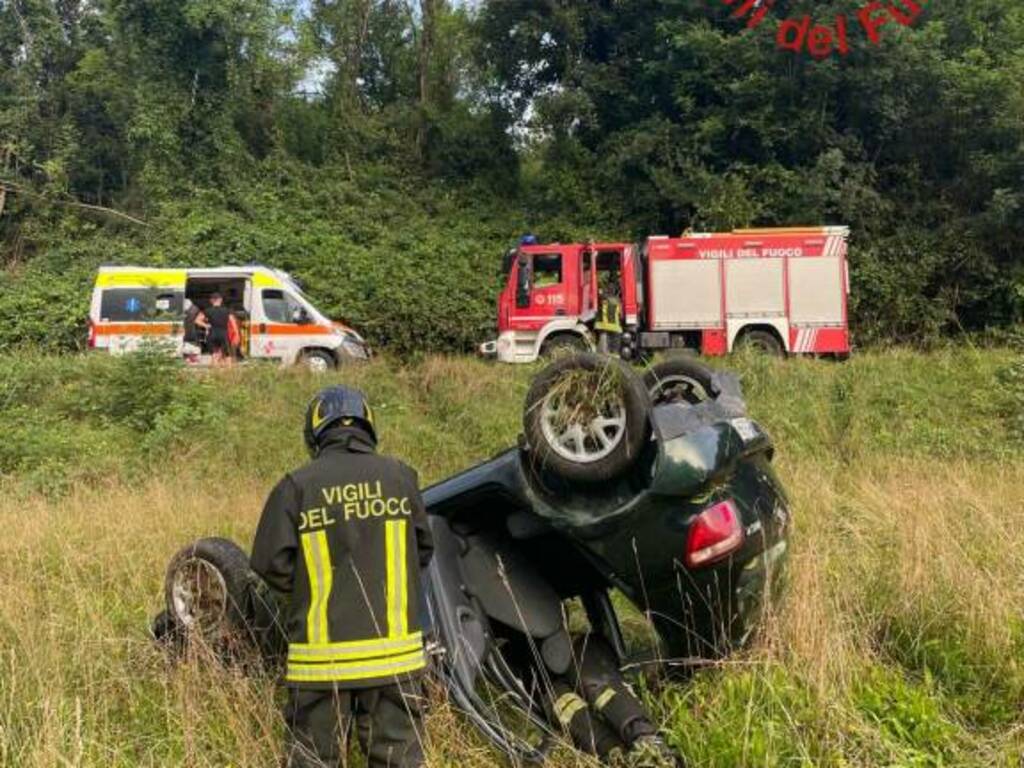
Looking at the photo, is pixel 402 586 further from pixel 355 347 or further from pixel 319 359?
pixel 355 347

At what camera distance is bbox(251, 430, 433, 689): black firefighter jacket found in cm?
263

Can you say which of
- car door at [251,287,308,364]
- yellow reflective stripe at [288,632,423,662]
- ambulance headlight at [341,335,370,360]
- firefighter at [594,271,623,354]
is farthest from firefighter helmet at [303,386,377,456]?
car door at [251,287,308,364]

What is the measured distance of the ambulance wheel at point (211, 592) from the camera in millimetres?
3404

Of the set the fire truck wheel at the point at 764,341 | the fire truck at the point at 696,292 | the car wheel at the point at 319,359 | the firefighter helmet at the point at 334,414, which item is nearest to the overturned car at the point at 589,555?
the firefighter helmet at the point at 334,414

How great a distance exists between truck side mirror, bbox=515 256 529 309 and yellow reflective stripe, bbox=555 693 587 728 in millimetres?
13056

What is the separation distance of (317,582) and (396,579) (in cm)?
23

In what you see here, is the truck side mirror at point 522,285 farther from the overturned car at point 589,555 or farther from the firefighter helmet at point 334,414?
the firefighter helmet at point 334,414

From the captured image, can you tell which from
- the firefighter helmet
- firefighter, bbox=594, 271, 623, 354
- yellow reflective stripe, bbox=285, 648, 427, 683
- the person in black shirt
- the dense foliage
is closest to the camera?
yellow reflective stripe, bbox=285, 648, 427, 683

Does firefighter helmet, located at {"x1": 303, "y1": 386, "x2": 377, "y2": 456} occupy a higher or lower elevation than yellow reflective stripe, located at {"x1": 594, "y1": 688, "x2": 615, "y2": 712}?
higher

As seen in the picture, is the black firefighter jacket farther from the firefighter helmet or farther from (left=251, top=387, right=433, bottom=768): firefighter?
the firefighter helmet

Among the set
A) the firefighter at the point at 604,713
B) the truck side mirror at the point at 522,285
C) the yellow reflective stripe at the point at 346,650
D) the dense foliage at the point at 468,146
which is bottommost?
the firefighter at the point at 604,713

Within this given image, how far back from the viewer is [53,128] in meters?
26.7

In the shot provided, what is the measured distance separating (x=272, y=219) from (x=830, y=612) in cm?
2154

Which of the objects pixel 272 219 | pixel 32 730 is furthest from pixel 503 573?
pixel 272 219
